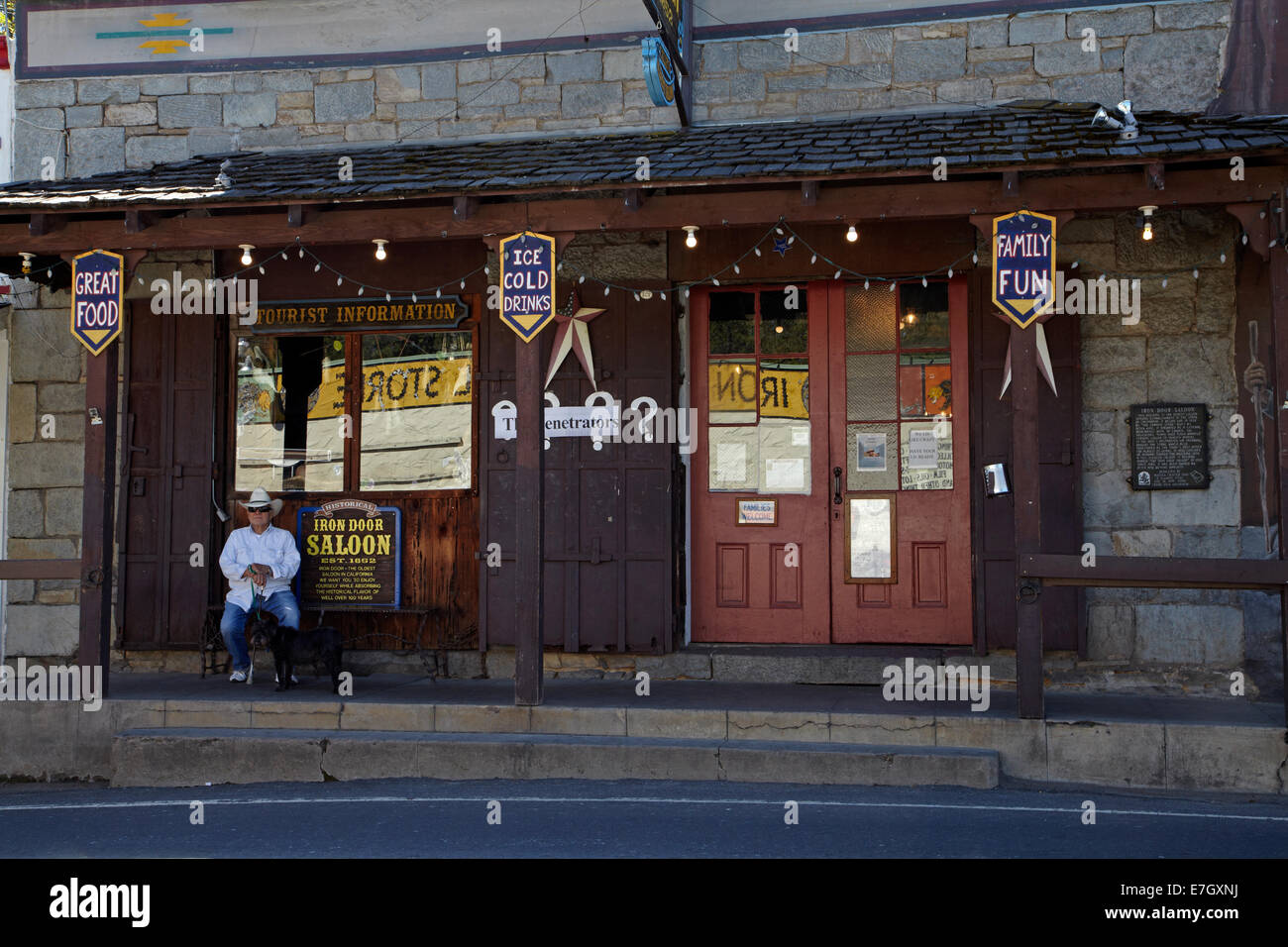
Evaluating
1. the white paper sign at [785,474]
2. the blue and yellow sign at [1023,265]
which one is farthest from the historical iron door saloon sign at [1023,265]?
the white paper sign at [785,474]

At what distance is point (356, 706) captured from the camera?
8219 millimetres

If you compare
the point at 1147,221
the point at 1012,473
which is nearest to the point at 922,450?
the point at 1012,473

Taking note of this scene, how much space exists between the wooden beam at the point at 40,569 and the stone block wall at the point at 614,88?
365 centimetres

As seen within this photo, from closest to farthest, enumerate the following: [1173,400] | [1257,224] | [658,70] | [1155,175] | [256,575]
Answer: [1155,175]
[1257,224]
[658,70]
[1173,400]
[256,575]

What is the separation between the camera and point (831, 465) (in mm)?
9500

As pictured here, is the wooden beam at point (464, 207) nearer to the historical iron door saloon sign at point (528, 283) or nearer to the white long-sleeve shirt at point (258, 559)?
the historical iron door saloon sign at point (528, 283)

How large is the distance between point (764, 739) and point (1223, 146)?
4.35 metres

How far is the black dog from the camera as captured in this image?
8.92m

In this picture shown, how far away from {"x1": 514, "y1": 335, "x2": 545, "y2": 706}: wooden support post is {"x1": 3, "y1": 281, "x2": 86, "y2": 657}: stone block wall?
4242 millimetres

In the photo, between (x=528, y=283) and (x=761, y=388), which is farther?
(x=761, y=388)

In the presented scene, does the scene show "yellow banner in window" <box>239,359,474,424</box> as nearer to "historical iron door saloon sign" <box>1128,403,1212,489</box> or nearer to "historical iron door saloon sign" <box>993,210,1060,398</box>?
"historical iron door saloon sign" <box>993,210,1060,398</box>

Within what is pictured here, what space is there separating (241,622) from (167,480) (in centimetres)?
157

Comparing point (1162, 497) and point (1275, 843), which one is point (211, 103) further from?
point (1275, 843)

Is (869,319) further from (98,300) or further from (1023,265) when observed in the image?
(98,300)
